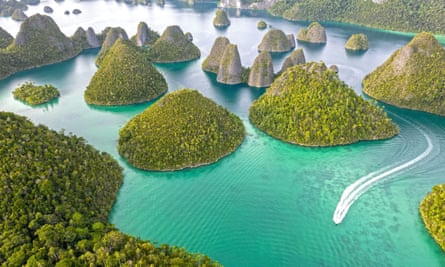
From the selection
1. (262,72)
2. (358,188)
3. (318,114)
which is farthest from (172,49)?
(358,188)

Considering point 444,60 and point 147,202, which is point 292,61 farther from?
point 147,202

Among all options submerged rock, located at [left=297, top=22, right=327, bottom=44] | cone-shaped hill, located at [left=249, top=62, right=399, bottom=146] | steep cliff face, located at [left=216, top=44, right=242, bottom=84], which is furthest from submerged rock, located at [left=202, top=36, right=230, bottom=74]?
submerged rock, located at [left=297, top=22, right=327, bottom=44]

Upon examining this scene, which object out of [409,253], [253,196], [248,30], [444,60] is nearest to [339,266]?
[409,253]

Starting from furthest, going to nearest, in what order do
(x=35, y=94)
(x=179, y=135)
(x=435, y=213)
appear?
(x=35, y=94) < (x=179, y=135) < (x=435, y=213)

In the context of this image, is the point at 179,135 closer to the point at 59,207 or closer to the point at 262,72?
the point at 59,207

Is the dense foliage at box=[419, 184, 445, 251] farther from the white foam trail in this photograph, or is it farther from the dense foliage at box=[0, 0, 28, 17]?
the dense foliage at box=[0, 0, 28, 17]
